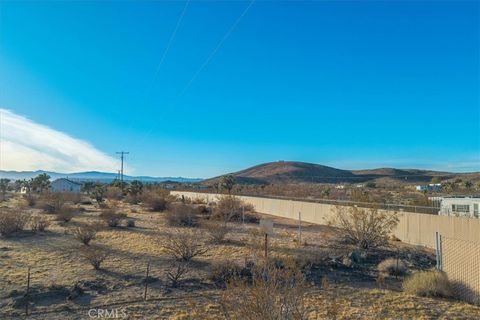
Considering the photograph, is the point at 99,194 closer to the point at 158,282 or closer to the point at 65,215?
the point at 65,215

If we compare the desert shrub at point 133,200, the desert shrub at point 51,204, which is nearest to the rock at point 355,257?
the desert shrub at point 51,204

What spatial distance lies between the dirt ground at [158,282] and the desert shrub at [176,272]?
20 centimetres

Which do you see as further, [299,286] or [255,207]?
[255,207]

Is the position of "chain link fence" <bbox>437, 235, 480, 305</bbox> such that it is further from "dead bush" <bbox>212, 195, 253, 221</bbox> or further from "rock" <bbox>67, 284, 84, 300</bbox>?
"dead bush" <bbox>212, 195, 253, 221</bbox>

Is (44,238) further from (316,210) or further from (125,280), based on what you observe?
(316,210)

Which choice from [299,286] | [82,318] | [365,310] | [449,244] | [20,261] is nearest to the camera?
[299,286]

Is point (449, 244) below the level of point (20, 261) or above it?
above

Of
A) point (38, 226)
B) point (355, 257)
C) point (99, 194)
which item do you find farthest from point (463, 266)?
point (99, 194)

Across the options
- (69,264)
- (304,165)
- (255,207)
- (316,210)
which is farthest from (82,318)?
(304,165)

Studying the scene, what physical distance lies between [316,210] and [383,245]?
11.4 metres

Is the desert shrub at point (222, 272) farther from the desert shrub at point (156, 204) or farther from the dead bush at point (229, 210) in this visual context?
the desert shrub at point (156, 204)

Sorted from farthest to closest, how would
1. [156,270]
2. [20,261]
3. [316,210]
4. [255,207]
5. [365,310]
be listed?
[255,207]
[316,210]
[20,261]
[156,270]
[365,310]

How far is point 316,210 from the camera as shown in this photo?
32.3 metres

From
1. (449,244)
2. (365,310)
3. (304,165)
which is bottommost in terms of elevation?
(365,310)
